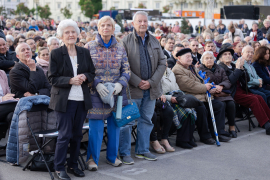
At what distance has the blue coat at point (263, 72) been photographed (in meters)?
8.23

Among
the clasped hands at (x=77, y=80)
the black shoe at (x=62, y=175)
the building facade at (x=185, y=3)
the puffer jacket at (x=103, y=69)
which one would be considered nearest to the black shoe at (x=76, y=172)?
the black shoe at (x=62, y=175)

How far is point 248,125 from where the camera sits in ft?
26.1

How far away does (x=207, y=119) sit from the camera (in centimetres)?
678

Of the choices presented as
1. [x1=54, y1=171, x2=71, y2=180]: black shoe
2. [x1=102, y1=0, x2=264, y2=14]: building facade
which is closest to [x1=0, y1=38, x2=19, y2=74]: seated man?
[x1=54, y1=171, x2=71, y2=180]: black shoe

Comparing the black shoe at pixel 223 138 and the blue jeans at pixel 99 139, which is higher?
the blue jeans at pixel 99 139

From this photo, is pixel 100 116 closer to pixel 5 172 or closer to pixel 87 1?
pixel 5 172

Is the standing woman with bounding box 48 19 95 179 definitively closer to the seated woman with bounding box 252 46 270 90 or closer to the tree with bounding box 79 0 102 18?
the seated woman with bounding box 252 46 270 90

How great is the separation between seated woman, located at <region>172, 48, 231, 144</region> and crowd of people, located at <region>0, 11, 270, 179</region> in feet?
0.06

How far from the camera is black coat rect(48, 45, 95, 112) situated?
4.40m

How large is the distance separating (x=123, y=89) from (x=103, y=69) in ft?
1.28

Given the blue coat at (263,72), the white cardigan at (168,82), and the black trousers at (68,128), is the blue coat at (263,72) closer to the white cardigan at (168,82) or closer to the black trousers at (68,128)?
the white cardigan at (168,82)

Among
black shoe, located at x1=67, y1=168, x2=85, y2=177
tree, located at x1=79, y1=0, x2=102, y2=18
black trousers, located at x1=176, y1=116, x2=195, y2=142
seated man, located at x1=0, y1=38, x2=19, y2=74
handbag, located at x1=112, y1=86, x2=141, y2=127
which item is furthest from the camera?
tree, located at x1=79, y1=0, x2=102, y2=18

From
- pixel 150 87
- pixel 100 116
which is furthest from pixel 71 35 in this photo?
pixel 150 87

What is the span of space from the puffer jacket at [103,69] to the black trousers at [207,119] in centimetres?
196
